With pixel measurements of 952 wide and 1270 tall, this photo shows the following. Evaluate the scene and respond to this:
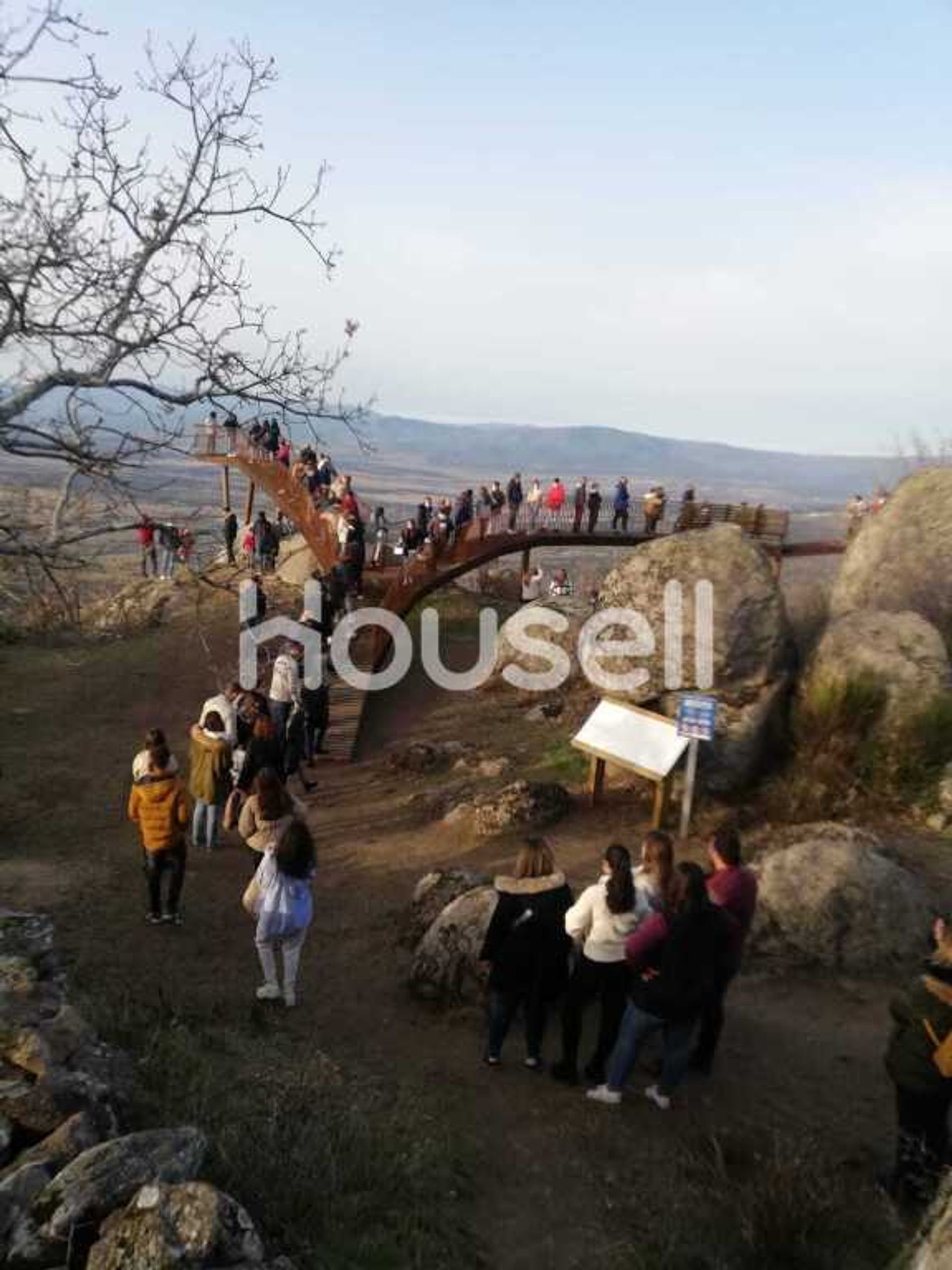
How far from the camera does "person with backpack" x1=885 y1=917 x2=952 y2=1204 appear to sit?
189 inches

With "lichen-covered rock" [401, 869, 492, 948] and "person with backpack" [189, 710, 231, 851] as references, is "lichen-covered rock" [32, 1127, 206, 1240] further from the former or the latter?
"person with backpack" [189, 710, 231, 851]

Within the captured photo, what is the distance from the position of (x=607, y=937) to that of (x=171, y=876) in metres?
4.82

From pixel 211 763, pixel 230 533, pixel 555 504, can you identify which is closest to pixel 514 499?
pixel 555 504

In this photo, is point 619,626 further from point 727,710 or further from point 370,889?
point 370,889

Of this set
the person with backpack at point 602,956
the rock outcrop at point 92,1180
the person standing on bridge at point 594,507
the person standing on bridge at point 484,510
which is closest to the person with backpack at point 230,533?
the person standing on bridge at point 484,510

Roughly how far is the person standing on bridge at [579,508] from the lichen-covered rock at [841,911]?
13983mm

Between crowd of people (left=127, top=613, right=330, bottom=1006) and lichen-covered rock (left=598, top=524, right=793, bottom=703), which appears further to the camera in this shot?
lichen-covered rock (left=598, top=524, right=793, bottom=703)

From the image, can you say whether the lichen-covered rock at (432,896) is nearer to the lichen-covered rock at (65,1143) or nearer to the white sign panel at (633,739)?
the white sign panel at (633,739)

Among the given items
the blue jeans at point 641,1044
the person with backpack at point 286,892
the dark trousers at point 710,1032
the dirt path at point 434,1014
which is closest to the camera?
the dirt path at point 434,1014

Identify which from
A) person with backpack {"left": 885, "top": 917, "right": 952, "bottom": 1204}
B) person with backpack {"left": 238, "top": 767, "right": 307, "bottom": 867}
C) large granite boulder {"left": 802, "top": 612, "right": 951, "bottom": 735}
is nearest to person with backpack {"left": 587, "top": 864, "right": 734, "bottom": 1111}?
person with backpack {"left": 885, "top": 917, "right": 952, "bottom": 1204}

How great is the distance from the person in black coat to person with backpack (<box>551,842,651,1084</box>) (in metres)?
0.11

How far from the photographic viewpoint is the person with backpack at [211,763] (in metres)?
9.38

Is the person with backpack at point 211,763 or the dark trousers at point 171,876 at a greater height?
the person with backpack at point 211,763

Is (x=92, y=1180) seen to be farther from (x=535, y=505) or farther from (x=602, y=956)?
(x=535, y=505)
